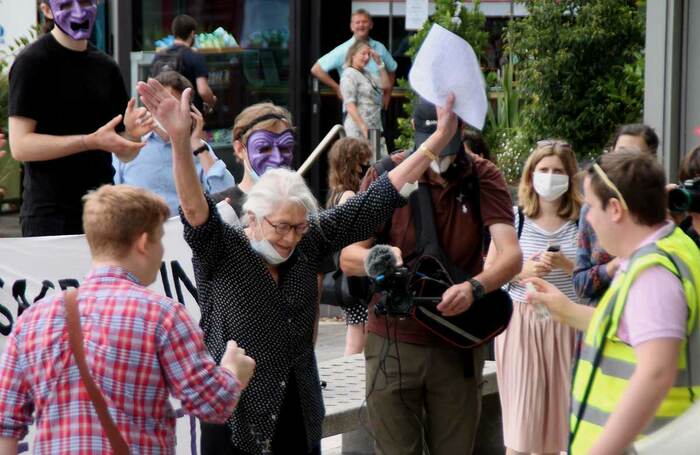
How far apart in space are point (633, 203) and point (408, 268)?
1.75m

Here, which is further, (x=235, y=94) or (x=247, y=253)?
(x=235, y=94)

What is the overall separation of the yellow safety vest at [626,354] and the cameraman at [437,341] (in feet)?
5.47

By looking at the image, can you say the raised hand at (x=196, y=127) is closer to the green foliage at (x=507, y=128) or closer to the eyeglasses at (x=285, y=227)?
the eyeglasses at (x=285, y=227)

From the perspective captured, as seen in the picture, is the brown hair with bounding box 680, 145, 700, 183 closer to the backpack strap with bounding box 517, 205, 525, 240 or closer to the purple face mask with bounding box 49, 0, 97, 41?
the backpack strap with bounding box 517, 205, 525, 240

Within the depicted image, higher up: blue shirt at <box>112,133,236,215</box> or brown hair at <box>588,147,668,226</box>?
brown hair at <box>588,147,668,226</box>

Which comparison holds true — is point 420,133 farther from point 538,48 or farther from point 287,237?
point 538,48

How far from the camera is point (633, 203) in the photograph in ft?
12.4

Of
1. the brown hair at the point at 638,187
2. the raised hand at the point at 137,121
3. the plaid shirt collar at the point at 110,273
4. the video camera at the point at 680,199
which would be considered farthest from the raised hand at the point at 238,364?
the raised hand at the point at 137,121

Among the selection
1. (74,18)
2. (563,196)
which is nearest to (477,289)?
(563,196)

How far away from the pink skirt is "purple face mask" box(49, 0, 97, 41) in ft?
8.69

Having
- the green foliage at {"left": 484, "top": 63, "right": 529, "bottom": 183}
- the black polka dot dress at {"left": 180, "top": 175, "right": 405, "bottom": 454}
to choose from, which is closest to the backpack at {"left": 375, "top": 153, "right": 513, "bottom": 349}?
the black polka dot dress at {"left": 180, "top": 175, "right": 405, "bottom": 454}

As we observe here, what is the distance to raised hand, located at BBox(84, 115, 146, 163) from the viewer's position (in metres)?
5.75

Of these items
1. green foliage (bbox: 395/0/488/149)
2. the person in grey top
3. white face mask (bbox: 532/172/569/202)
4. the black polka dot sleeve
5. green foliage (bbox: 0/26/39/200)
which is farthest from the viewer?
green foliage (bbox: 395/0/488/149)

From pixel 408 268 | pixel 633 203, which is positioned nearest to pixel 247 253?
pixel 408 268
